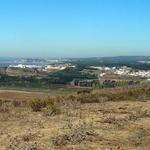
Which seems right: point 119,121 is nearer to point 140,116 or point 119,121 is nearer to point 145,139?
point 140,116

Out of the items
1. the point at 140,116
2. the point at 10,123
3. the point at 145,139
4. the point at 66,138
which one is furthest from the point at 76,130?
the point at 140,116

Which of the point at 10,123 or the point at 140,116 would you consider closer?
the point at 10,123

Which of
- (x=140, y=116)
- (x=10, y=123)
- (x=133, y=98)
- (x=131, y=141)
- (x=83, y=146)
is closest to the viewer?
(x=83, y=146)

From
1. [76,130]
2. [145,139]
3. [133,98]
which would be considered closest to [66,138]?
[76,130]

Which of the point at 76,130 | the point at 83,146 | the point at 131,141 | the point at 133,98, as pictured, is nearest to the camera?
the point at 83,146

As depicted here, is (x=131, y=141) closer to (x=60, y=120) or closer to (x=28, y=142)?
(x=28, y=142)

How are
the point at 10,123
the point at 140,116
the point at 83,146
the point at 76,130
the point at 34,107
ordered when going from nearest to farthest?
the point at 83,146 < the point at 76,130 < the point at 10,123 < the point at 140,116 < the point at 34,107

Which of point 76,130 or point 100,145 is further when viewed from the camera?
A: point 76,130

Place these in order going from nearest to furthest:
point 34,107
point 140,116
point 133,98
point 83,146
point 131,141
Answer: point 83,146 → point 131,141 → point 140,116 → point 34,107 → point 133,98
